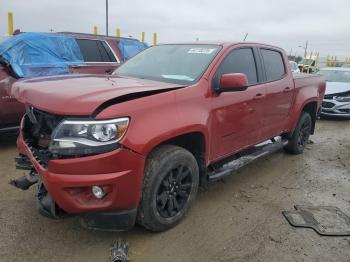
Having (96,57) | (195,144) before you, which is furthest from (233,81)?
(96,57)

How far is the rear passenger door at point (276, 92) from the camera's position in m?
4.89

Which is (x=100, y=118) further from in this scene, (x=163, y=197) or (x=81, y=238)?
(x=81, y=238)

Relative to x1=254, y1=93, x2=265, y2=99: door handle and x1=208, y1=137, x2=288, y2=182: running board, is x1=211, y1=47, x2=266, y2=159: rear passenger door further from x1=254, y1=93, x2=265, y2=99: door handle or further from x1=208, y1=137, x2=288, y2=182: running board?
x1=208, y1=137, x2=288, y2=182: running board

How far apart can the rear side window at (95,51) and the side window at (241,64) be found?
12.0 feet

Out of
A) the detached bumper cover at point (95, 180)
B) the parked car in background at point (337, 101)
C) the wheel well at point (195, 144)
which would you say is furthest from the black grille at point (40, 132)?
the parked car in background at point (337, 101)

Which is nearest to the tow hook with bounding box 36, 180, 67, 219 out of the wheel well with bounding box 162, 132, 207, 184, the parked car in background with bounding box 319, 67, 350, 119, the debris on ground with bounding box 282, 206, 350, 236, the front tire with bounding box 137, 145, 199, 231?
the front tire with bounding box 137, 145, 199, 231

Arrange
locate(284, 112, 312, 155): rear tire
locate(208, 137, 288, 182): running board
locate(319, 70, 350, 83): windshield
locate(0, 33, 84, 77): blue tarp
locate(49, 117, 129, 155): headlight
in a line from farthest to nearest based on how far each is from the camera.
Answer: locate(319, 70, 350, 83): windshield
locate(284, 112, 312, 155): rear tire
locate(0, 33, 84, 77): blue tarp
locate(208, 137, 288, 182): running board
locate(49, 117, 129, 155): headlight

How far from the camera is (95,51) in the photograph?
7.38 meters

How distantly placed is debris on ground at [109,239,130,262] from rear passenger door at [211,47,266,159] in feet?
4.33

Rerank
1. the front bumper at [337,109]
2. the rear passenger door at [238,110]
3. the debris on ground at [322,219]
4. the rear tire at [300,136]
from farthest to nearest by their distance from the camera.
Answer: the front bumper at [337,109], the rear tire at [300,136], the rear passenger door at [238,110], the debris on ground at [322,219]

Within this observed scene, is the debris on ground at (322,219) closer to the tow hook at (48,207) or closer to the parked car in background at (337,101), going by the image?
the tow hook at (48,207)

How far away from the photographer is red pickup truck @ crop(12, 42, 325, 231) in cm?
278

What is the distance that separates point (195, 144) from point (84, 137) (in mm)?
1323

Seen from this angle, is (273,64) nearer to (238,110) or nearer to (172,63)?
(238,110)
